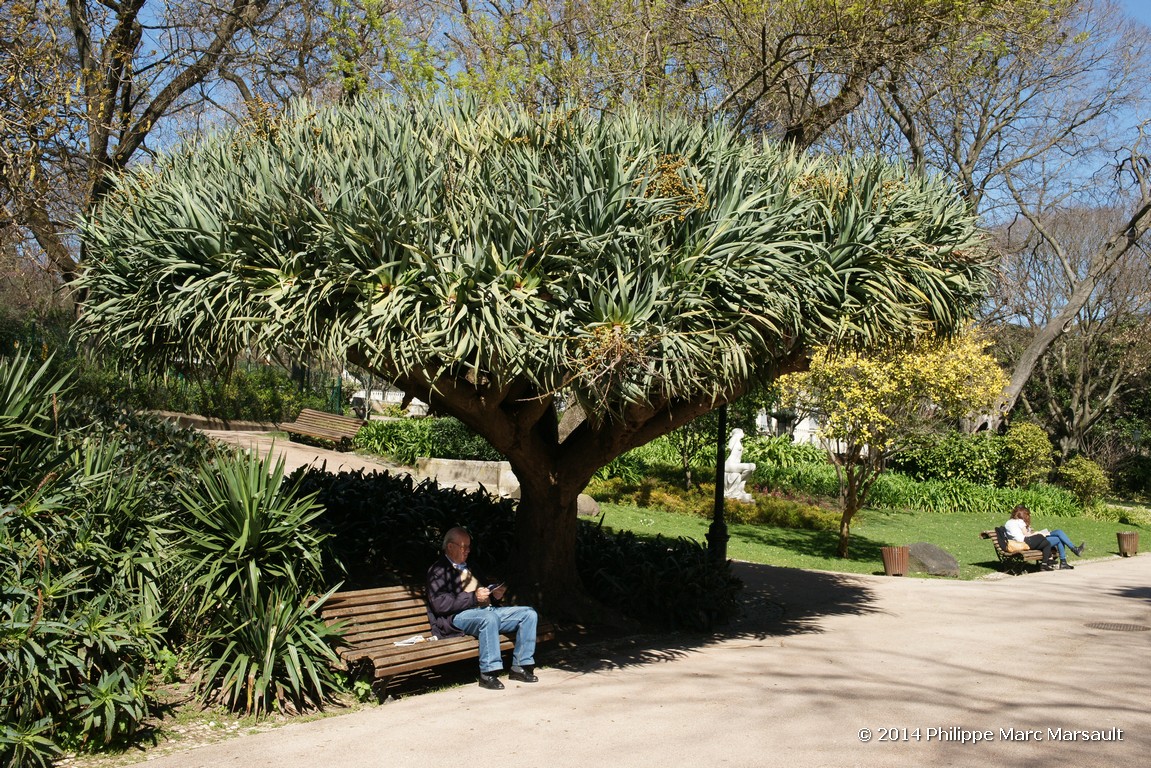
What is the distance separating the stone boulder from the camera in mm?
15531

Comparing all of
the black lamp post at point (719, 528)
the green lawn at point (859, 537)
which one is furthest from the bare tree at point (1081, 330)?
the black lamp post at point (719, 528)

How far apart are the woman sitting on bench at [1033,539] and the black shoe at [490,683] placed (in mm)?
11468

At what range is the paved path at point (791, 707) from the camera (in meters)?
5.84

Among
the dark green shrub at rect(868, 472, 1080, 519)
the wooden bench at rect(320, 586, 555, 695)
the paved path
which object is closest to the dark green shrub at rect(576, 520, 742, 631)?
the paved path

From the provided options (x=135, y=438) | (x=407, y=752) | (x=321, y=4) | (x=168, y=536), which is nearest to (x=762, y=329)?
(x=407, y=752)

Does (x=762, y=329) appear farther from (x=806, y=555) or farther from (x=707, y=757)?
(x=806, y=555)

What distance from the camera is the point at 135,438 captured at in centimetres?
884

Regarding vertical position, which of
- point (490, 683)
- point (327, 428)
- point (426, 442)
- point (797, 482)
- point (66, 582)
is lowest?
point (490, 683)

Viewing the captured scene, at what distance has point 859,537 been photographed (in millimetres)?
19391

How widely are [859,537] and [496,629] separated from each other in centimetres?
1352

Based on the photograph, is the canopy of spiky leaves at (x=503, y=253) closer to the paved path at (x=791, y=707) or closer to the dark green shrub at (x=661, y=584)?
the paved path at (x=791, y=707)

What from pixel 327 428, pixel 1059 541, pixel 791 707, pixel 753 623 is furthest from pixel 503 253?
pixel 327 428

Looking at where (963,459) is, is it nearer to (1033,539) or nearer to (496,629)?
(1033,539)

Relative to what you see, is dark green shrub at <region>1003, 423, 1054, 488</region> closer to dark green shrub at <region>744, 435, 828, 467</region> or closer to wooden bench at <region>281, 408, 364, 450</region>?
dark green shrub at <region>744, 435, 828, 467</region>
